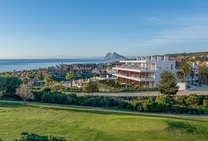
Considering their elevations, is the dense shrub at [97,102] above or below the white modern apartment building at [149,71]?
below

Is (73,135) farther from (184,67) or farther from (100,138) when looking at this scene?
(184,67)

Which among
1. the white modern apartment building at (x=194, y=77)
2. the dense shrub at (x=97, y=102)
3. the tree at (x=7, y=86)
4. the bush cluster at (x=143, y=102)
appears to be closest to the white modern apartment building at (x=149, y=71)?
the white modern apartment building at (x=194, y=77)

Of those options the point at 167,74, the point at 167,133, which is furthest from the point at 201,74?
the point at 167,133

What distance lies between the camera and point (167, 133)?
1368cm

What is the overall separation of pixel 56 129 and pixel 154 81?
33.3 meters

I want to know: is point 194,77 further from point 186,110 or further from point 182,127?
point 182,127

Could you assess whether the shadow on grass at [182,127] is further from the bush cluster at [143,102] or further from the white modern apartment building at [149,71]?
the white modern apartment building at [149,71]

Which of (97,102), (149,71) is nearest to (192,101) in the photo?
(97,102)

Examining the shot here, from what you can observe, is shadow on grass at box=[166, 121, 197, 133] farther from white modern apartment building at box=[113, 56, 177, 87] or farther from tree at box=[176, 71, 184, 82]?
tree at box=[176, 71, 184, 82]

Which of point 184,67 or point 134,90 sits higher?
point 184,67

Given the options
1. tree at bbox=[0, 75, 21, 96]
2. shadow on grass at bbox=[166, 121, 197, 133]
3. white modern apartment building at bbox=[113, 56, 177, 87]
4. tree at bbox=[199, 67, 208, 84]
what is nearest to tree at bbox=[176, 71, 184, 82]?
white modern apartment building at bbox=[113, 56, 177, 87]

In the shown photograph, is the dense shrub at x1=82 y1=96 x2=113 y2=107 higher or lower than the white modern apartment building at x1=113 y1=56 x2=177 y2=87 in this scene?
lower

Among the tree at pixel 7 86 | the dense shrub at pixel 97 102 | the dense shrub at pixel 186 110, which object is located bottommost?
the dense shrub at pixel 186 110

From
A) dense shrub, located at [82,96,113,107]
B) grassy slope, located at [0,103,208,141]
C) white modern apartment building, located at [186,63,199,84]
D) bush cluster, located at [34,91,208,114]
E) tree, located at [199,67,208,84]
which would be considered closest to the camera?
grassy slope, located at [0,103,208,141]
